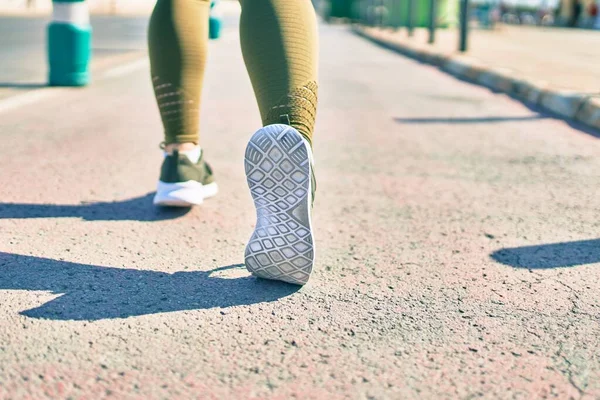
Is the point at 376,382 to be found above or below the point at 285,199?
below

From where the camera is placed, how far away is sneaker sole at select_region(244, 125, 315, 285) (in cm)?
168

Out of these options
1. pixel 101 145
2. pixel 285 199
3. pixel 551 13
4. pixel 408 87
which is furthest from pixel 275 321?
pixel 551 13

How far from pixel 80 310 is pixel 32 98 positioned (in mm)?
3673

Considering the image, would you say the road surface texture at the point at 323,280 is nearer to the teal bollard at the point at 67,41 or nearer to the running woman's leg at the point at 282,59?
the running woman's leg at the point at 282,59

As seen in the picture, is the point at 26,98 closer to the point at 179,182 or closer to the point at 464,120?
the point at 464,120

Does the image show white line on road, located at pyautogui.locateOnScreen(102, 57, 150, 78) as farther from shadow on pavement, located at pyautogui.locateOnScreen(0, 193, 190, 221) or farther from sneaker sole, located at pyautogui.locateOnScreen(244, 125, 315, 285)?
sneaker sole, located at pyautogui.locateOnScreen(244, 125, 315, 285)

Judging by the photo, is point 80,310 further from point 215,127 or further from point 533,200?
point 215,127

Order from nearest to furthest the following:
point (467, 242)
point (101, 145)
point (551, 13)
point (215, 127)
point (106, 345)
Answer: point (106, 345) → point (467, 242) → point (101, 145) → point (215, 127) → point (551, 13)

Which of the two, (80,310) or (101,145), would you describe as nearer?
(80,310)

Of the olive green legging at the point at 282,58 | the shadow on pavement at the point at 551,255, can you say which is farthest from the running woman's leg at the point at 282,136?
the shadow on pavement at the point at 551,255

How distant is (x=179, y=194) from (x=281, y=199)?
27.7 inches

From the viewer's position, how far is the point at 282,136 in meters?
1.68

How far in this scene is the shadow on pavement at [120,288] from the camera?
163 cm

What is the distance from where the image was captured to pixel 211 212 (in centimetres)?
248
